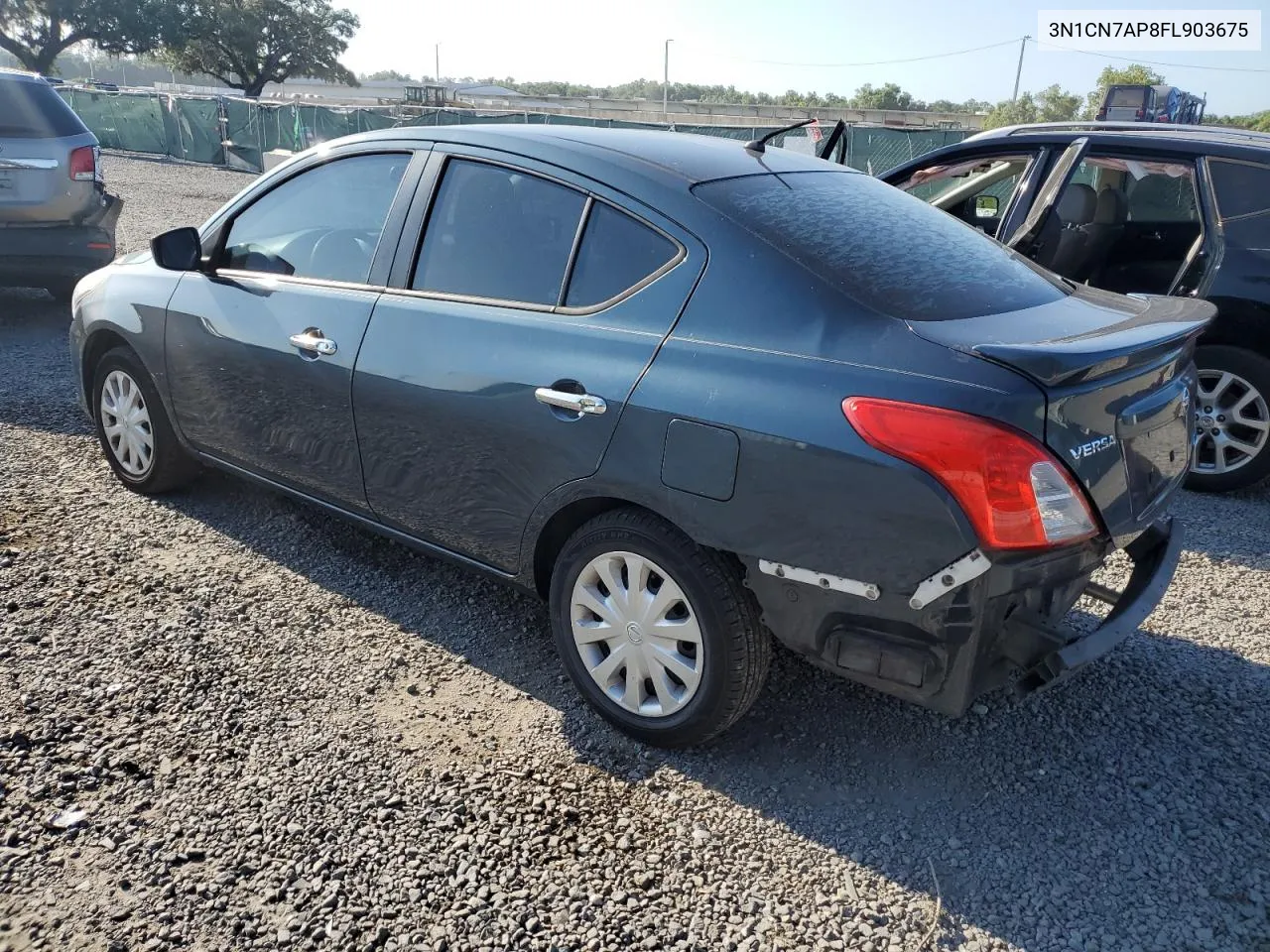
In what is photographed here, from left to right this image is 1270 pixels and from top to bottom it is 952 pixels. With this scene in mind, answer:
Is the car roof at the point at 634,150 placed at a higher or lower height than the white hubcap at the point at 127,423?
higher

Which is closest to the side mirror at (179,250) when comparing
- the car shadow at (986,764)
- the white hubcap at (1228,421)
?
the car shadow at (986,764)

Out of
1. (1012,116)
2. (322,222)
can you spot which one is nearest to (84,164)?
(322,222)

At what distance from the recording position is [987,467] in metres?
2.19

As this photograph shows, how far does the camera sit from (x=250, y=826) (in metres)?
2.52

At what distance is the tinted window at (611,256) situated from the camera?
2787 millimetres

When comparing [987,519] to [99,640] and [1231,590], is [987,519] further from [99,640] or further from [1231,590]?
[99,640]

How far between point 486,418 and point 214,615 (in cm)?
141

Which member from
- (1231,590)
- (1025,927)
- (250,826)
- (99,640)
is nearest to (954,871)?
(1025,927)

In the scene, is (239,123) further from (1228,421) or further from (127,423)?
(1228,421)

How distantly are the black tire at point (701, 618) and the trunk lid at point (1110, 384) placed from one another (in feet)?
2.71

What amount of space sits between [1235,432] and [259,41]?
61094 mm

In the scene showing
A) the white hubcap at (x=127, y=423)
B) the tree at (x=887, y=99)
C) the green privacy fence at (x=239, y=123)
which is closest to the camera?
the white hubcap at (x=127, y=423)

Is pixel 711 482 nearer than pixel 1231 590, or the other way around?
pixel 711 482

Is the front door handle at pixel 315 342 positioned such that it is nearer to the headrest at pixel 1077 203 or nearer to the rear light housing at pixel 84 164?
the headrest at pixel 1077 203
